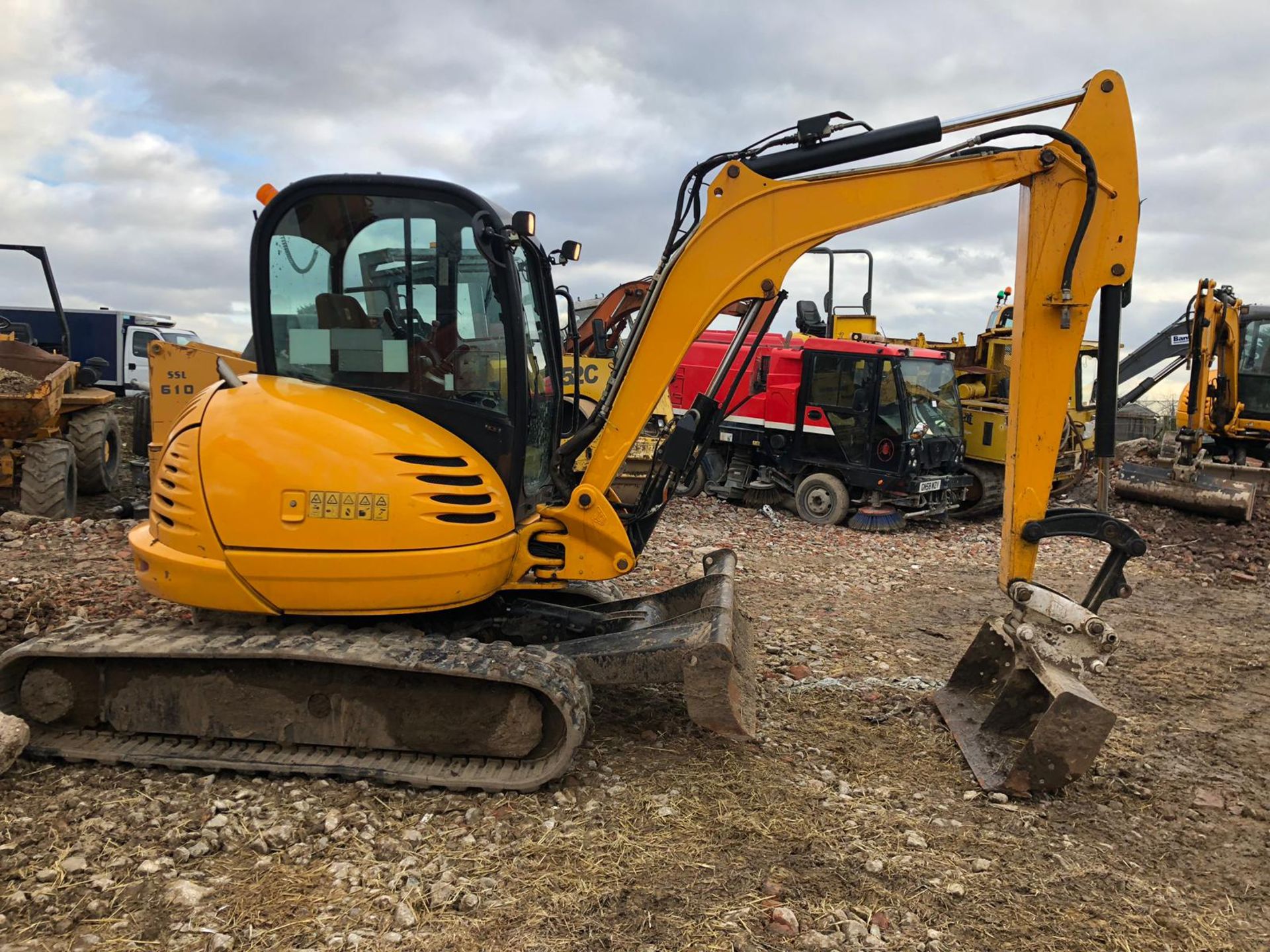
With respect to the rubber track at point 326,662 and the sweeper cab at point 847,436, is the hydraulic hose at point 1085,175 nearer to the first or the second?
the rubber track at point 326,662

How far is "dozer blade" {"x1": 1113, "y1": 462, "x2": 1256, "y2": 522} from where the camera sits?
11.9 meters

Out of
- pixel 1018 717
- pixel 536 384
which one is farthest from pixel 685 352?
pixel 1018 717

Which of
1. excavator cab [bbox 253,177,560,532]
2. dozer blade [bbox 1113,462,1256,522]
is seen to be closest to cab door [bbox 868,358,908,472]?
dozer blade [bbox 1113,462,1256,522]

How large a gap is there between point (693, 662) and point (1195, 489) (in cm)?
1107

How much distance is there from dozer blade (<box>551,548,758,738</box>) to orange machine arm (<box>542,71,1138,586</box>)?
422mm

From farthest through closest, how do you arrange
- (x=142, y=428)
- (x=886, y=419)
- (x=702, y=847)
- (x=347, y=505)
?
(x=886, y=419)
(x=142, y=428)
(x=347, y=505)
(x=702, y=847)

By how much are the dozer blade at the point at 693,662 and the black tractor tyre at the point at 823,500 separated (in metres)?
7.27

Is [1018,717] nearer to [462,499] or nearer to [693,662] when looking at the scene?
[693,662]

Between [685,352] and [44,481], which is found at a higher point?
[685,352]

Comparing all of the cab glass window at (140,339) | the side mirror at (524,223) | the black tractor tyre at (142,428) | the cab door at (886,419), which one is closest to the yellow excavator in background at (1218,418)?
the cab door at (886,419)

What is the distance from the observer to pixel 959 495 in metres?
12.8

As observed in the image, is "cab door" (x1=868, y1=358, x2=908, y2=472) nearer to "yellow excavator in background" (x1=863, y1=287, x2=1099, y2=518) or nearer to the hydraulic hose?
"yellow excavator in background" (x1=863, y1=287, x2=1099, y2=518)

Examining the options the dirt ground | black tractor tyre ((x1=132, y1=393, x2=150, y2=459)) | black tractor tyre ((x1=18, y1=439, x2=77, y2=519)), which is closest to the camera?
the dirt ground

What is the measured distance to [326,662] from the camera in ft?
12.6
